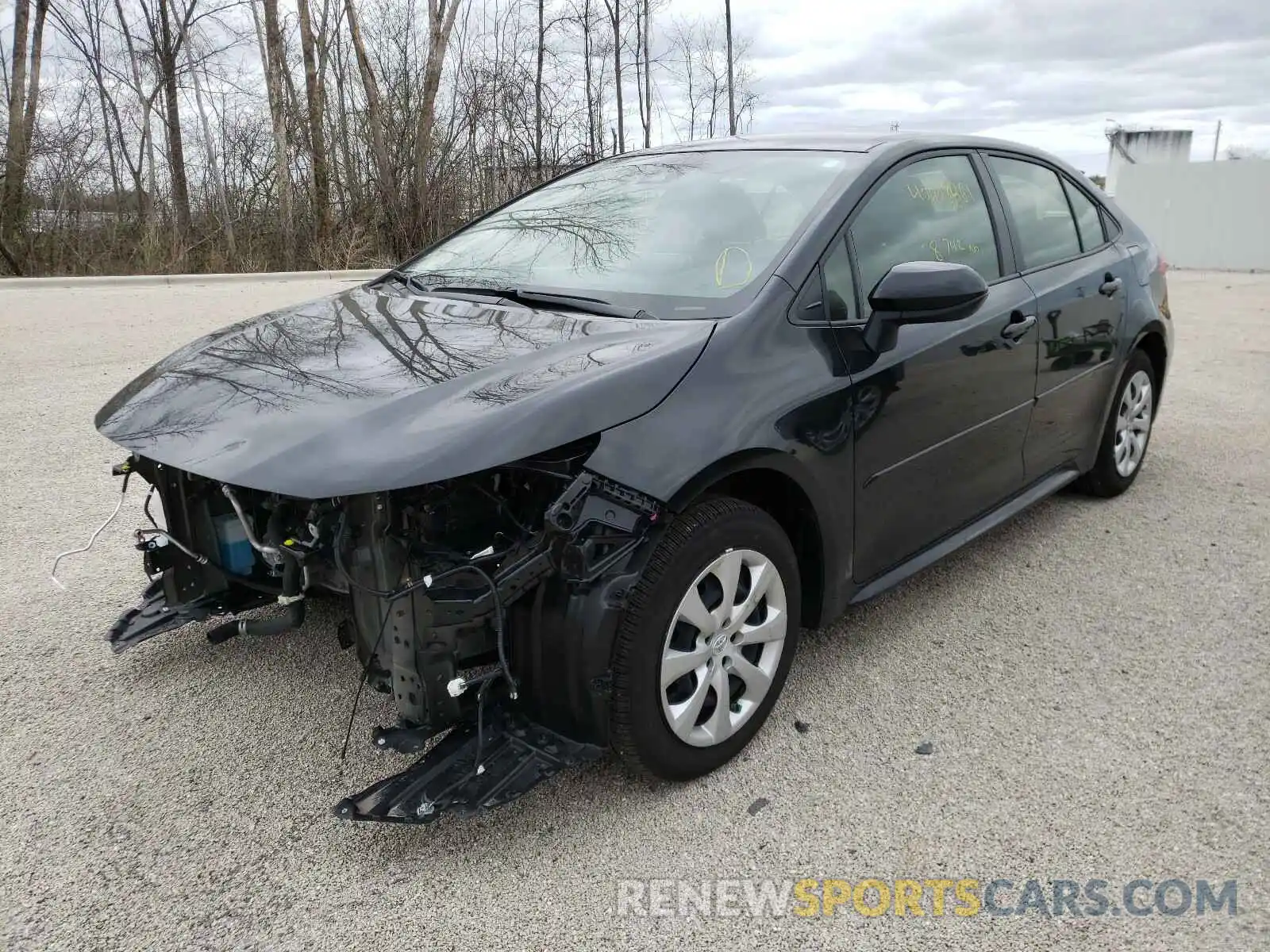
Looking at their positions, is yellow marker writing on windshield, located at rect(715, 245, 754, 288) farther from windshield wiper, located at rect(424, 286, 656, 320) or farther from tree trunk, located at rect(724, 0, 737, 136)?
tree trunk, located at rect(724, 0, 737, 136)

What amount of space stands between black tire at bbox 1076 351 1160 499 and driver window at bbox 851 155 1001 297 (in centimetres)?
134

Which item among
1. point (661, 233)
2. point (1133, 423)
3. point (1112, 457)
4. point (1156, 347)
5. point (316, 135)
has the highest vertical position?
point (316, 135)

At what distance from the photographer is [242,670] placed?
3059 mm

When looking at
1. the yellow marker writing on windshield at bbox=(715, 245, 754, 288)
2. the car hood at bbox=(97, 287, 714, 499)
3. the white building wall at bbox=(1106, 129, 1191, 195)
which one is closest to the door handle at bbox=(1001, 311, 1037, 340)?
the yellow marker writing on windshield at bbox=(715, 245, 754, 288)

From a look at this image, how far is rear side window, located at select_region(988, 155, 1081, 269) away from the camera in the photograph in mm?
3641

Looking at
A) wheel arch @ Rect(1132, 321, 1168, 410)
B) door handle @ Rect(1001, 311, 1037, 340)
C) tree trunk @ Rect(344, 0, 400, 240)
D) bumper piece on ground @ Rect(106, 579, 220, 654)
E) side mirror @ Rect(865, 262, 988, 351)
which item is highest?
tree trunk @ Rect(344, 0, 400, 240)

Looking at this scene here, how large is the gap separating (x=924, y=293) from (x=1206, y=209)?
22.1 meters

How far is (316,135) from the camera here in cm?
1470

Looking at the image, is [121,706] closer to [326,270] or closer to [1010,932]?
[1010,932]

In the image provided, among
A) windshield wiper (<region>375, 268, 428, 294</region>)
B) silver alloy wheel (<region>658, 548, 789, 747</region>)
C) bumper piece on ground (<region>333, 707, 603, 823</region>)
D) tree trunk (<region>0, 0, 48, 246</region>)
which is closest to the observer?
bumper piece on ground (<region>333, 707, 603, 823</region>)

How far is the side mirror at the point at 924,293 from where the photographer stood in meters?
2.61

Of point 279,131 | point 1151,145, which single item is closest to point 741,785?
point 279,131

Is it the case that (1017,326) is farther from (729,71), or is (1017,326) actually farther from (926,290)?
(729,71)

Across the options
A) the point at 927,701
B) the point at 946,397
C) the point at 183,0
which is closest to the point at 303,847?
the point at 927,701
